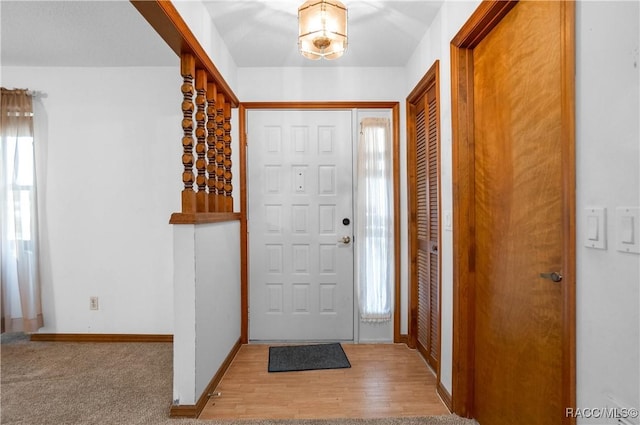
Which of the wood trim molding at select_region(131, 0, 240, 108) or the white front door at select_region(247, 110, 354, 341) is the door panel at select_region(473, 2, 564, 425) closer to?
the white front door at select_region(247, 110, 354, 341)

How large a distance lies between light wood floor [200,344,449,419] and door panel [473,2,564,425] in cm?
46

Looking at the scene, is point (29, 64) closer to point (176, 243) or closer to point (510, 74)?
point (176, 243)

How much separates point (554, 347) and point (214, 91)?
244 centimetres

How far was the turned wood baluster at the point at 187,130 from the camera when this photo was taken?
2006 millimetres

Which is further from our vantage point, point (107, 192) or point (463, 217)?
point (107, 192)

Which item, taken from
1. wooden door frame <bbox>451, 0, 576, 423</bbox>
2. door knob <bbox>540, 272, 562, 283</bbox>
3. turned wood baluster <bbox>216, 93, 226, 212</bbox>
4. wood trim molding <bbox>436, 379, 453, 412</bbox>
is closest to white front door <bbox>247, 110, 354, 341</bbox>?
turned wood baluster <bbox>216, 93, 226, 212</bbox>

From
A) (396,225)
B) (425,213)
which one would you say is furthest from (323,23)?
(396,225)

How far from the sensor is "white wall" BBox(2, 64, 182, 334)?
3139 mm

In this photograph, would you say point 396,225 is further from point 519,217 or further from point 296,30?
point 296,30

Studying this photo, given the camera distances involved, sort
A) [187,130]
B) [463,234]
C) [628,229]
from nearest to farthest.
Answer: [628,229]
[463,234]
[187,130]

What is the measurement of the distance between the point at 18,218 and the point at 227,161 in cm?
197

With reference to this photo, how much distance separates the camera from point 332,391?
2.24 metres

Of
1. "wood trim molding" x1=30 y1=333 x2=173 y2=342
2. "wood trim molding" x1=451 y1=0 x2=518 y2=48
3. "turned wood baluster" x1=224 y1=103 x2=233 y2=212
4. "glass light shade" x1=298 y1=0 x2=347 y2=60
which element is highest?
"glass light shade" x1=298 y1=0 x2=347 y2=60

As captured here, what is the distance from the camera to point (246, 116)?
3.13 m
